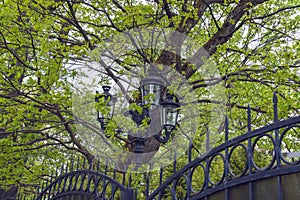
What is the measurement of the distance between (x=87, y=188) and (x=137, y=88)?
6.98ft

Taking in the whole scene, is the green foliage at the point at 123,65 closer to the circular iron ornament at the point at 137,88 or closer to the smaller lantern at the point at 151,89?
the circular iron ornament at the point at 137,88

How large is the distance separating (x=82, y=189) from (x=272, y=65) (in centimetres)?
317

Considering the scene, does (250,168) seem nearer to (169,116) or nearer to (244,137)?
(244,137)

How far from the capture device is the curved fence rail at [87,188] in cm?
289

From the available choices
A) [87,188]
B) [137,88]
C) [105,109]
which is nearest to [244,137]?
[87,188]

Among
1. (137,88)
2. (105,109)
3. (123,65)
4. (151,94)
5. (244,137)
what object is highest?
(123,65)

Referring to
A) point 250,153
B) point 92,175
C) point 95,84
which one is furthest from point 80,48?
point 250,153

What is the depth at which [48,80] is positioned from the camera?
4.70 m

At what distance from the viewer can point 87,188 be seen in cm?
327

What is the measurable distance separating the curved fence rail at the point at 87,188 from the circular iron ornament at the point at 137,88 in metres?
0.83

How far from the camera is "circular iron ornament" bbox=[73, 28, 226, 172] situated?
4.72m

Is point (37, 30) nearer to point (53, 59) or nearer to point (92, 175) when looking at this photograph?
point (53, 59)

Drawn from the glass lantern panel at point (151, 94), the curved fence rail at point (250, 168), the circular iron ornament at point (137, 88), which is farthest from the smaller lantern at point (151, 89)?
the curved fence rail at point (250, 168)

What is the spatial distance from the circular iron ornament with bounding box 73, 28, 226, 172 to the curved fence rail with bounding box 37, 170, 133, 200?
830mm
